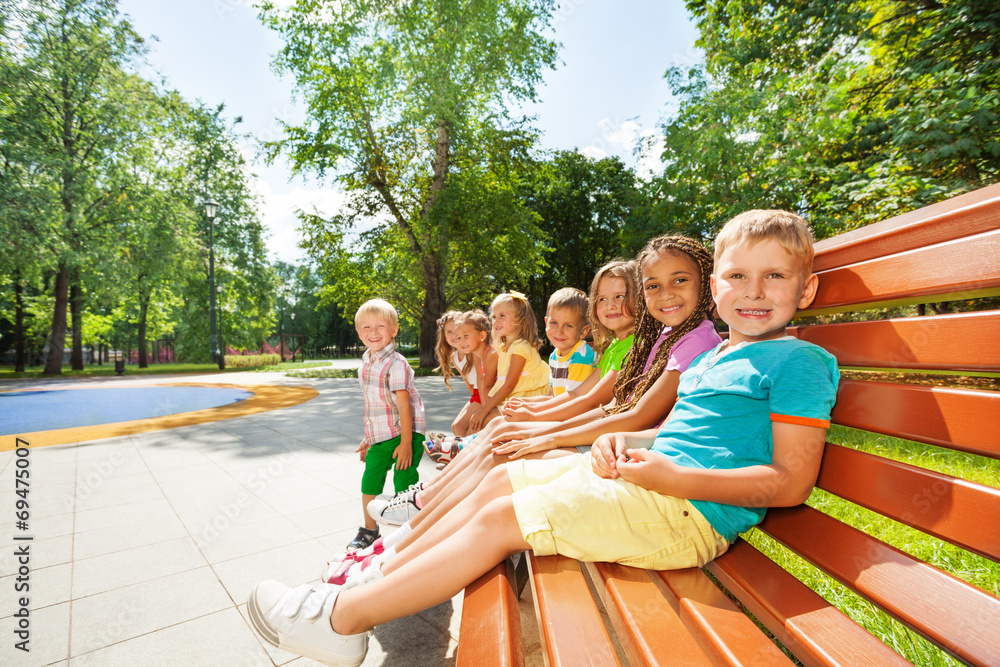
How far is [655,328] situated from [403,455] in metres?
1.76

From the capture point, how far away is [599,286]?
9.77 feet

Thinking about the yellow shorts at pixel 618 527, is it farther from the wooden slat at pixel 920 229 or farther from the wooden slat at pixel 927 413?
the wooden slat at pixel 920 229

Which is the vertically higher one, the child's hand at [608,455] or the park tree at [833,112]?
the park tree at [833,112]

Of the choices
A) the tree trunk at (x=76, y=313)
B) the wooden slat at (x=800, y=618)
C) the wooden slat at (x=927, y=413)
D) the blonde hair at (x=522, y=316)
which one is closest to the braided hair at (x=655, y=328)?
the wooden slat at (x=927, y=413)

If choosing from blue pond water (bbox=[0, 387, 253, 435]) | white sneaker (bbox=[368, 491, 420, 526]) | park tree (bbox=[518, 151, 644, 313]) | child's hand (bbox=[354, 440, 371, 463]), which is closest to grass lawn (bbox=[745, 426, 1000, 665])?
white sneaker (bbox=[368, 491, 420, 526])

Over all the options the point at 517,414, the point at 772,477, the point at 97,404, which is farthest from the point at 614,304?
the point at 97,404

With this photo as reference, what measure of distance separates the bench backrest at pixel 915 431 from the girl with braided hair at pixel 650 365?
24.5 inches

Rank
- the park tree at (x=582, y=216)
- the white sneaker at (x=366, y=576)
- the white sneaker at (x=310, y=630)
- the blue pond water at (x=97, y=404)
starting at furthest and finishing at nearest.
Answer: the park tree at (x=582, y=216) → the blue pond water at (x=97, y=404) → the white sneaker at (x=366, y=576) → the white sneaker at (x=310, y=630)

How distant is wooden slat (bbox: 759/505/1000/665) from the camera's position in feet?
2.91

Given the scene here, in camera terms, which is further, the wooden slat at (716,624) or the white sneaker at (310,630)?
the white sneaker at (310,630)

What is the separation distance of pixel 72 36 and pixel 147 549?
25544 millimetres

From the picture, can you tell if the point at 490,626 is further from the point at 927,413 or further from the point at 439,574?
the point at 927,413

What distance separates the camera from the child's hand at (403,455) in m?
3.15

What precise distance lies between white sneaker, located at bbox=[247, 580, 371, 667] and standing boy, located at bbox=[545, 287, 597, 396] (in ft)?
6.66
